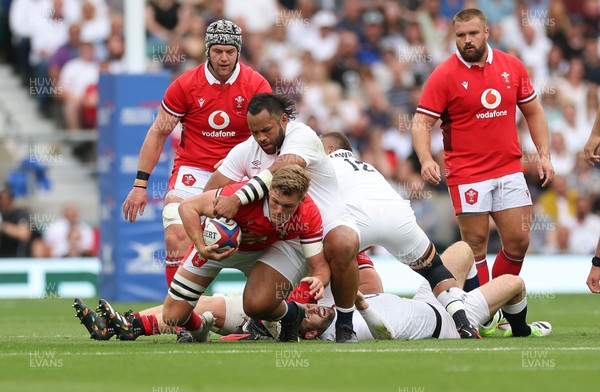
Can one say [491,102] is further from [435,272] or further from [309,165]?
[309,165]

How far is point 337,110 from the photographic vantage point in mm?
20141

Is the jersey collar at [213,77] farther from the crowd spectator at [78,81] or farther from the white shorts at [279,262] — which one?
the crowd spectator at [78,81]

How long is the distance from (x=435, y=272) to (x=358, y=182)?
3.09ft

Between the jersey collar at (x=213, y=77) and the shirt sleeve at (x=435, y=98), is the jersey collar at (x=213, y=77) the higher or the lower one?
the higher one

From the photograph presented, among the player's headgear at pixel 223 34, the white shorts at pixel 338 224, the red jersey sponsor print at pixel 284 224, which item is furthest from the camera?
the player's headgear at pixel 223 34

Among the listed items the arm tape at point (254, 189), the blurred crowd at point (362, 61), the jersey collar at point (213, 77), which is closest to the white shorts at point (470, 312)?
the arm tape at point (254, 189)

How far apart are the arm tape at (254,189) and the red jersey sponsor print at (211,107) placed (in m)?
2.13

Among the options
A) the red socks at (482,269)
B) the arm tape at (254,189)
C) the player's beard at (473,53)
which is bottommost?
the red socks at (482,269)

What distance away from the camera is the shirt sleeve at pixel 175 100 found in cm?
1041

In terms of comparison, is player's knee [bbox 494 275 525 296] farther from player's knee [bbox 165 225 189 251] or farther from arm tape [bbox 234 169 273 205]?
player's knee [bbox 165 225 189 251]

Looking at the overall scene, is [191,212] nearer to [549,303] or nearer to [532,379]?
[532,379]

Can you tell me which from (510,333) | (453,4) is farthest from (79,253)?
(510,333)

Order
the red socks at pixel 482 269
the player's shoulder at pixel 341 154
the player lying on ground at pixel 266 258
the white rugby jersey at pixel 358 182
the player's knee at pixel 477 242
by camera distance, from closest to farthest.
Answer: the player lying on ground at pixel 266 258
the white rugby jersey at pixel 358 182
the player's shoulder at pixel 341 154
the player's knee at pixel 477 242
the red socks at pixel 482 269

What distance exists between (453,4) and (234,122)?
39.6 feet
